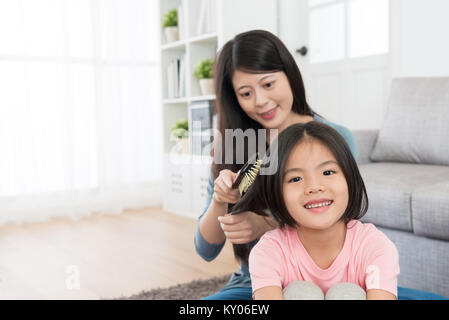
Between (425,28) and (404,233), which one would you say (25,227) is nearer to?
(404,233)

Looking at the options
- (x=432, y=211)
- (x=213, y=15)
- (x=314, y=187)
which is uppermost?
(x=213, y=15)

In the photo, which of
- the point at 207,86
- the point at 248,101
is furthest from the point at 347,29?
the point at 248,101

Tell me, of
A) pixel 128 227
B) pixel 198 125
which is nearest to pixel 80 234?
pixel 128 227

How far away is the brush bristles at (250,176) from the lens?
3.02 feet

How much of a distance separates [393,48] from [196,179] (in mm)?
1505

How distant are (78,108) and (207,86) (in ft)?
3.38

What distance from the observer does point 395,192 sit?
179cm

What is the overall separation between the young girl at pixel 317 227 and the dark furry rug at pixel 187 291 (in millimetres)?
1011

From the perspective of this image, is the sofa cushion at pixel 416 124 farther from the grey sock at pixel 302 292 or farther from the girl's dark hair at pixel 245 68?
the grey sock at pixel 302 292

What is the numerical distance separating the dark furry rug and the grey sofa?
0.65 meters

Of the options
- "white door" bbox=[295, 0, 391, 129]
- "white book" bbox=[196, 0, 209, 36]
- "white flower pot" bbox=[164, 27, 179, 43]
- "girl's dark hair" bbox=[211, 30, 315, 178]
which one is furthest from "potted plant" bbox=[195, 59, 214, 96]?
"girl's dark hair" bbox=[211, 30, 315, 178]

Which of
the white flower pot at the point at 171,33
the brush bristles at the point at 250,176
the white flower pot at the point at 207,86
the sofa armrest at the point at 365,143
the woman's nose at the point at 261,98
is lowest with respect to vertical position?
the sofa armrest at the point at 365,143

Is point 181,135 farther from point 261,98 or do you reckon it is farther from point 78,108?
point 261,98

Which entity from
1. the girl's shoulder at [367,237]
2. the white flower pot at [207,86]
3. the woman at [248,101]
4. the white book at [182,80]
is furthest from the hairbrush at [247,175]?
the white book at [182,80]
